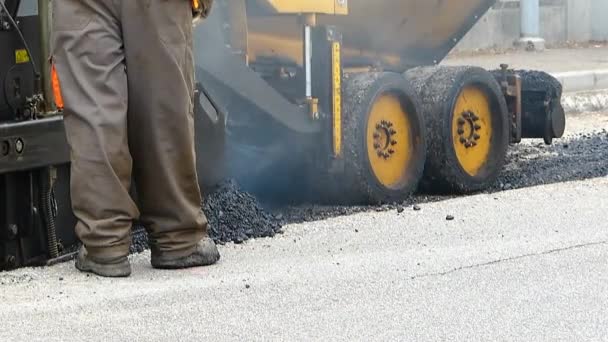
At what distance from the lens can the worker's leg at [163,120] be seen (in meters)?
5.38

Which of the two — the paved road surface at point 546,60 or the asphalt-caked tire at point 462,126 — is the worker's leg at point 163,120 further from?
the paved road surface at point 546,60

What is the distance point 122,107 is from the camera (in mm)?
5363

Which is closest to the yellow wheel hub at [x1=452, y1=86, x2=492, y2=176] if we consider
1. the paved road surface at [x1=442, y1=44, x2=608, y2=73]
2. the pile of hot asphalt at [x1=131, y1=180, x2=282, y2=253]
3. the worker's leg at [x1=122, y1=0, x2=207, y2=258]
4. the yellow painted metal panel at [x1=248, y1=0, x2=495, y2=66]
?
the yellow painted metal panel at [x1=248, y1=0, x2=495, y2=66]

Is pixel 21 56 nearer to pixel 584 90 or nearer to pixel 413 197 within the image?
pixel 413 197

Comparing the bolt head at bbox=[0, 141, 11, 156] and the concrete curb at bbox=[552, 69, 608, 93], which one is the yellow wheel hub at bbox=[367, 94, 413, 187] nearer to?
the bolt head at bbox=[0, 141, 11, 156]

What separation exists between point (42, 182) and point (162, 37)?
2.59ft

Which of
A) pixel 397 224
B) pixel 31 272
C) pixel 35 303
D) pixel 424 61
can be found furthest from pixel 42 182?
pixel 424 61

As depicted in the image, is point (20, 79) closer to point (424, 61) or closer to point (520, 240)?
point (520, 240)

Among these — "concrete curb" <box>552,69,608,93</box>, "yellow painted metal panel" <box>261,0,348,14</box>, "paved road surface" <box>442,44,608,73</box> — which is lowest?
"concrete curb" <box>552,69,608,93</box>

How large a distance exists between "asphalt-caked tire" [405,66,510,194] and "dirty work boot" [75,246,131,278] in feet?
10.4

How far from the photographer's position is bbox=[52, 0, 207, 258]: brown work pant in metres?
5.31

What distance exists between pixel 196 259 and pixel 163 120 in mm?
587

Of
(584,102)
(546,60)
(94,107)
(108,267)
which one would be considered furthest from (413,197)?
(546,60)

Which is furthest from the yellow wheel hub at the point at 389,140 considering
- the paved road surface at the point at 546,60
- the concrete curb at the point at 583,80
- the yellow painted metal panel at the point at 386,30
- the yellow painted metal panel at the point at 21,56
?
the paved road surface at the point at 546,60
